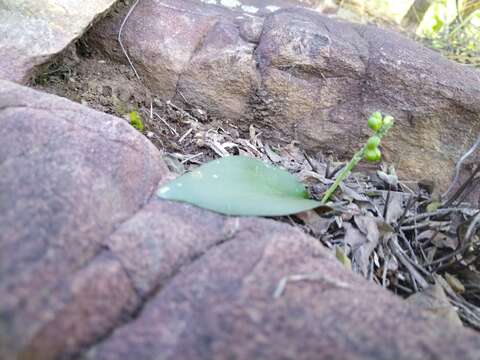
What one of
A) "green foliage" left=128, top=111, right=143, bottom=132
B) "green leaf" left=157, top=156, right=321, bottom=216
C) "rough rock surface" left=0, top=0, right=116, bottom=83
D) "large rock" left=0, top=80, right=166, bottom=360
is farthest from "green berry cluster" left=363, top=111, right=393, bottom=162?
"rough rock surface" left=0, top=0, right=116, bottom=83

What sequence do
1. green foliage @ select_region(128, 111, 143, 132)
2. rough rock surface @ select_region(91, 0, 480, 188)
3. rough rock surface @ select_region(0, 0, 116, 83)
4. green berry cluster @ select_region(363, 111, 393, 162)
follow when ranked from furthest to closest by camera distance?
1. rough rock surface @ select_region(91, 0, 480, 188)
2. green foliage @ select_region(128, 111, 143, 132)
3. rough rock surface @ select_region(0, 0, 116, 83)
4. green berry cluster @ select_region(363, 111, 393, 162)

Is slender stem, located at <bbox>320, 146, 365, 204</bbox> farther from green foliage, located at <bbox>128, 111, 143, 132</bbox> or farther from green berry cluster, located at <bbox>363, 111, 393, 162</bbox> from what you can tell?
green foliage, located at <bbox>128, 111, 143, 132</bbox>

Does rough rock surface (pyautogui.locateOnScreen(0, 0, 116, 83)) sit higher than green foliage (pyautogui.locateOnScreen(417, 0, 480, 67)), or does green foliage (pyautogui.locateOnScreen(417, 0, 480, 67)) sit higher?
green foliage (pyautogui.locateOnScreen(417, 0, 480, 67))

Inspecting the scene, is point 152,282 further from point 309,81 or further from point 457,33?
point 457,33

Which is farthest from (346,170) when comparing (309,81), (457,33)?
(457,33)

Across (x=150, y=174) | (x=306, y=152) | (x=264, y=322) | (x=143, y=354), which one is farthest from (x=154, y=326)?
(x=306, y=152)

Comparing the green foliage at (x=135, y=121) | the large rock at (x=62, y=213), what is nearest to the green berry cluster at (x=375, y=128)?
the large rock at (x=62, y=213)

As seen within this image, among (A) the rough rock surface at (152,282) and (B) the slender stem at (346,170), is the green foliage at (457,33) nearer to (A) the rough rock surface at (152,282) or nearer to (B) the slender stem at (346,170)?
(B) the slender stem at (346,170)

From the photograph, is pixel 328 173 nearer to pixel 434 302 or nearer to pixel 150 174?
pixel 434 302
